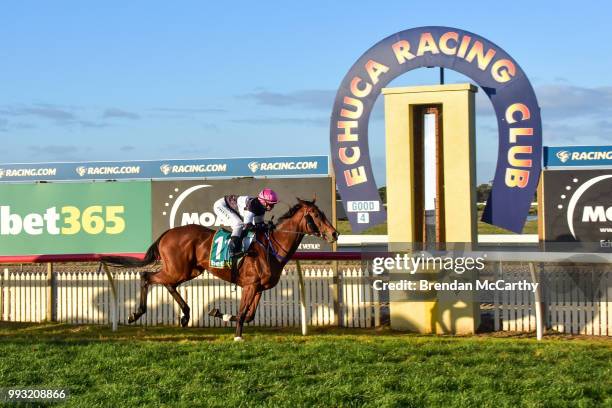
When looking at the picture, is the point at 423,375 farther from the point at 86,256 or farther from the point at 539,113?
the point at 86,256

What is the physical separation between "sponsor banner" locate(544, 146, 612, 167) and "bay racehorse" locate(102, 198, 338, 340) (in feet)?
18.7

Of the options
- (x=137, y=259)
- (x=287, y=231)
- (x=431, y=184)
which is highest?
(x=431, y=184)

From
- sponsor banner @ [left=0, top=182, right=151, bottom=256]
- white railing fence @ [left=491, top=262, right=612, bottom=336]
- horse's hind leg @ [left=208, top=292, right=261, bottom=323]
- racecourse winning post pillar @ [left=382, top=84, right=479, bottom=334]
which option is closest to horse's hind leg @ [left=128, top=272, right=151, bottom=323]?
horse's hind leg @ [left=208, top=292, right=261, bottom=323]

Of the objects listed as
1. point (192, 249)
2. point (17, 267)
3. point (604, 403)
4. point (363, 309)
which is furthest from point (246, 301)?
point (17, 267)

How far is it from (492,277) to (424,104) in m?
3.01

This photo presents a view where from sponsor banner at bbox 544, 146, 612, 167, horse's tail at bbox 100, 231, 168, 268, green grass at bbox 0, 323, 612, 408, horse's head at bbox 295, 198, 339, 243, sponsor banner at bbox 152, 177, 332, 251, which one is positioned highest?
sponsor banner at bbox 544, 146, 612, 167

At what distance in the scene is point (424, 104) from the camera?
42.8ft

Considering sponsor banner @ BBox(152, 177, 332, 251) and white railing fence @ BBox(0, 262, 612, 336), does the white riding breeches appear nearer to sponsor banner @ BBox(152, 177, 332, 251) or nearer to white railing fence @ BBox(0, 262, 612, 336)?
white railing fence @ BBox(0, 262, 612, 336)

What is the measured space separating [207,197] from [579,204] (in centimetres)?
753

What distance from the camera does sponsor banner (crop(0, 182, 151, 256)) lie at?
685 inches

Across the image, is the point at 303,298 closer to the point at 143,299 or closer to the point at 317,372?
the point at 143,299

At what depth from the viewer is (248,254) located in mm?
11461

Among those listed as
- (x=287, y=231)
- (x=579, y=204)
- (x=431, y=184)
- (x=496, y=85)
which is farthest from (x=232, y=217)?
(x=579, y=204)

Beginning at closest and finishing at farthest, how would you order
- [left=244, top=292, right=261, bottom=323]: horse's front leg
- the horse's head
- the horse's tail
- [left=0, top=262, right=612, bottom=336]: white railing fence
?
the horse's head → [left=244, top=292, right=261, bottom=323]: horse's front leg → the horse's tail → [left=0, top=262, right=612, bottom=336]: white railing fence
